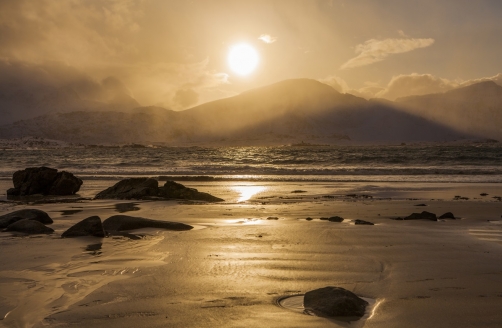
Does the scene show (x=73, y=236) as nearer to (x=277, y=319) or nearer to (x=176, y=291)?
(x=176, y=291)

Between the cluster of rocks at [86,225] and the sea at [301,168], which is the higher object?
the sea at [301,168]

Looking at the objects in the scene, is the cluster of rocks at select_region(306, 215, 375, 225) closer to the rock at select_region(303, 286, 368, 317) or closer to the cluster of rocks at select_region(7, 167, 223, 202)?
the cluster of rocks at select_region(7, 167, 223, 202)

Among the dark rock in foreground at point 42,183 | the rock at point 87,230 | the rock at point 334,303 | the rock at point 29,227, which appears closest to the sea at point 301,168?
the dark rock in foreground at point 42,183

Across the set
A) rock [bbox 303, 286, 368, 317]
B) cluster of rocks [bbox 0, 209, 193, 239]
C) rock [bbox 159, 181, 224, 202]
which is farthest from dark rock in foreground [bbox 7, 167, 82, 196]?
rock [bbox 303, 286, 368, 317]

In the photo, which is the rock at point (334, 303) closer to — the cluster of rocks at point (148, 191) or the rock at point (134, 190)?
the cluster of rocks at point (148, 191)

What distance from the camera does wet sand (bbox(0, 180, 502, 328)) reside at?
3.93m

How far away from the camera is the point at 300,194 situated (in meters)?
16.2

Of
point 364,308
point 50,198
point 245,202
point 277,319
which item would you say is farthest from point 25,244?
point 50,198

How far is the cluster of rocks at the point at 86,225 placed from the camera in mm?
7609

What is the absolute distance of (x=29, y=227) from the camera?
26.1 feet

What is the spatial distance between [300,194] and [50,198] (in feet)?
27.0

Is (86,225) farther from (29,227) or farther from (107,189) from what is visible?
(107,189)

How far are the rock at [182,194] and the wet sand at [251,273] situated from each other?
14.2 ft

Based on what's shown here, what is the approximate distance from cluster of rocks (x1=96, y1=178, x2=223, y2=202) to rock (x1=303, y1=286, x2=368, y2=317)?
32.9 ft
